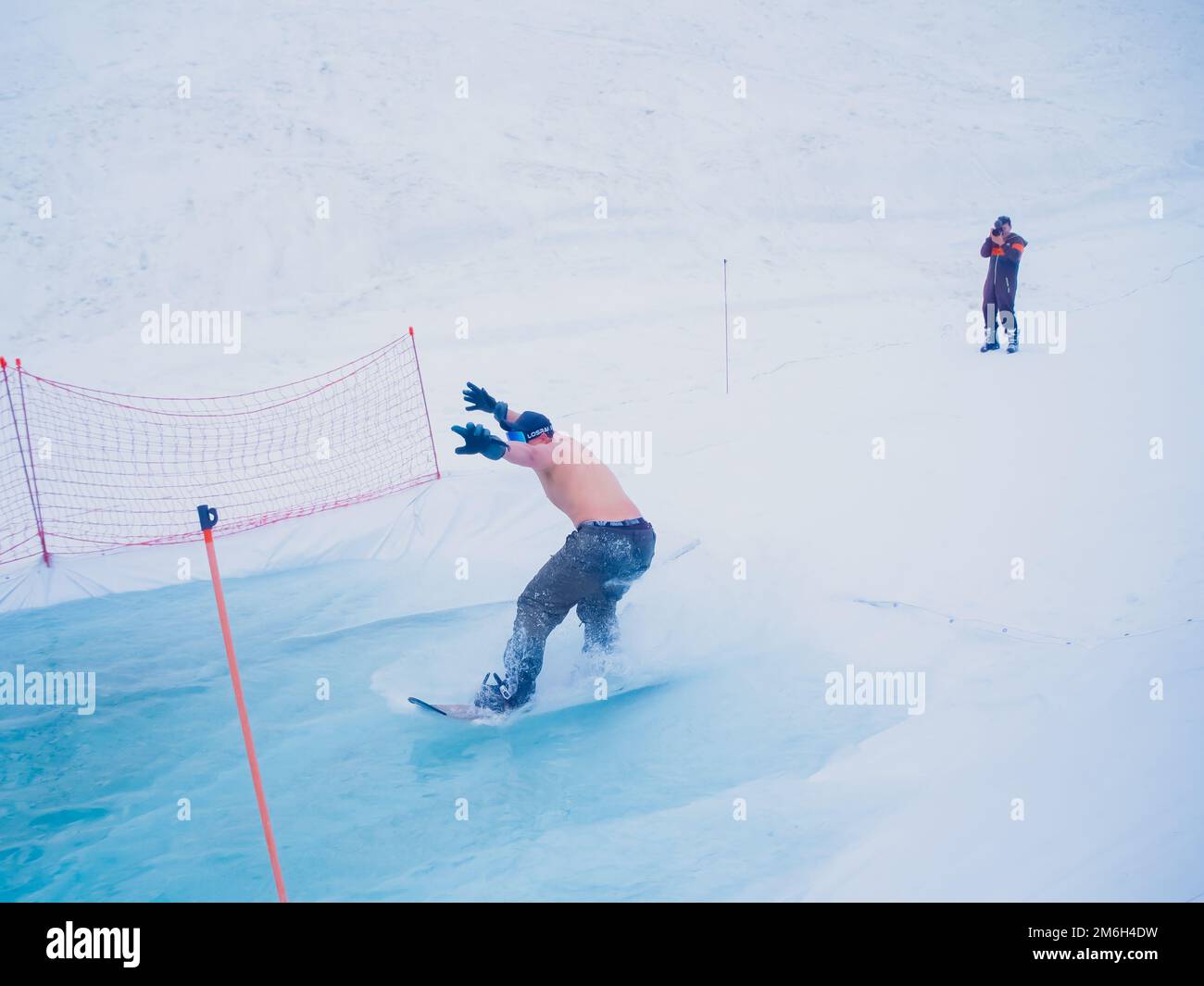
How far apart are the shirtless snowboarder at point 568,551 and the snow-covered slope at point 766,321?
584 mm

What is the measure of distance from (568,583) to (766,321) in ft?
28.1

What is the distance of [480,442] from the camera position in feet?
11.8

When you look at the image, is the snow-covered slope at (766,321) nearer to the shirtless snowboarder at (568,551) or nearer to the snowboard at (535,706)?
the snowboard at (535,706)

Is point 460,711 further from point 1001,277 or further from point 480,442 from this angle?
point 1001,277

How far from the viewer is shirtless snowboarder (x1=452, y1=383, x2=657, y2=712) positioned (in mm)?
3963

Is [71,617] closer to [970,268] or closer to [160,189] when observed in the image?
[160,189]

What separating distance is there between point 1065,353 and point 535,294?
7.47 meters

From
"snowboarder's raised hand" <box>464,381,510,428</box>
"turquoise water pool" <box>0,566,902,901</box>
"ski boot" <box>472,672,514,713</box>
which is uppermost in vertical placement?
"snowboarder's raised hand" <box>464,381,510,428</box>

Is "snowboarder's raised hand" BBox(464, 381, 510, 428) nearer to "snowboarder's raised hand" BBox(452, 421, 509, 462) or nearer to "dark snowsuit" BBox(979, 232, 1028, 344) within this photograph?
"snowboarder's raised hand" BBox(452, 421, 509, 462)
